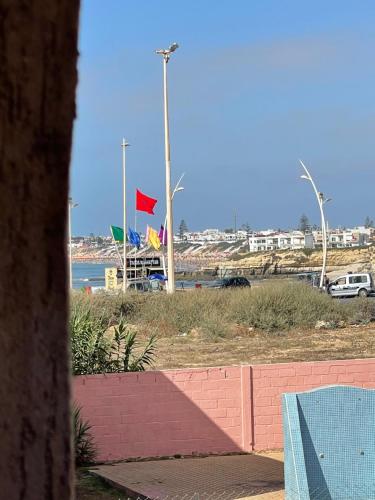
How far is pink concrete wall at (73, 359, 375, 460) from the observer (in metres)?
10.8

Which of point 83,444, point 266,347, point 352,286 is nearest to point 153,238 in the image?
point 352,286

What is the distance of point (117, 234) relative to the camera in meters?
51.0

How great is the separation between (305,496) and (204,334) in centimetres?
1854

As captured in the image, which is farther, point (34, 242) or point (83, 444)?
point (83, 444)

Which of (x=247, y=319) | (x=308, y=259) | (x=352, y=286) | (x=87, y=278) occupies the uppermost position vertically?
(x=308, y=259)

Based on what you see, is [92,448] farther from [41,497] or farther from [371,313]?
[371,313]

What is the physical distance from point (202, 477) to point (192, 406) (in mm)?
1698

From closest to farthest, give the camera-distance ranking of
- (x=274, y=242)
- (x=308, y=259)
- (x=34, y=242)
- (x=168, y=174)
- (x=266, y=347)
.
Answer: (x=34, y=242)
(x=266, y=347)
(x=168, y=174)
(x=308, y=259)
(x=274, y=242)

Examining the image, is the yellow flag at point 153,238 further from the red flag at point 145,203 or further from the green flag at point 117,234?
the red flag at point 145,203

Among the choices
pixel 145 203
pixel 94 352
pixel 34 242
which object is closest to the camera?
pixel 34 242

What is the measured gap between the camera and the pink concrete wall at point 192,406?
10.8 m

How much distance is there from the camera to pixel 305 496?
25.3 feet

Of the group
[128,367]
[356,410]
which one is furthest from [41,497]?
[128,367]

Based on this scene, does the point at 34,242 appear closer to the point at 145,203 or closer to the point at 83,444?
the point at 83,444
